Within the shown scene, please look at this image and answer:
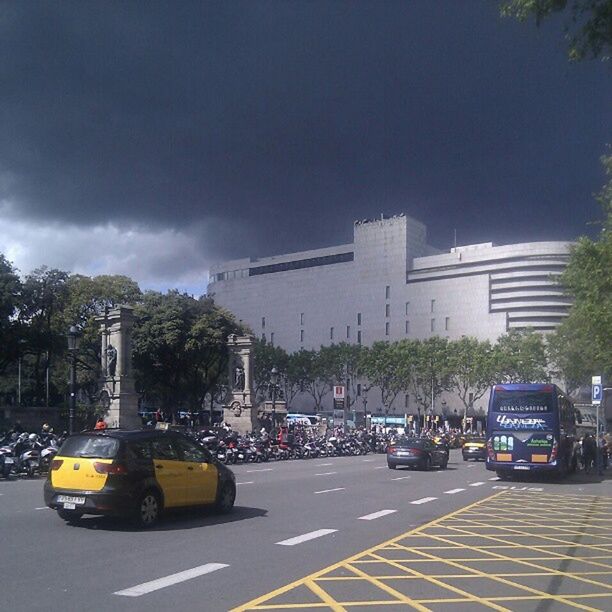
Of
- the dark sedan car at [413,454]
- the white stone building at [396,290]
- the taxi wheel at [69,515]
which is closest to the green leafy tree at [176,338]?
the dark sedan car at [413,454]

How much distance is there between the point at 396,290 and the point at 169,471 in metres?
100

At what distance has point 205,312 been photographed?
56031 millimetres

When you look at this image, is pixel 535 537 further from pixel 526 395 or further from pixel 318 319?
pixel 318 319

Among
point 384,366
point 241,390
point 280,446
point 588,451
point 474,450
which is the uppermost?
point 384,366

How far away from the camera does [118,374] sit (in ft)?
124

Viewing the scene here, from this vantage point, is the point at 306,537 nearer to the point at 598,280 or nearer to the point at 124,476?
the point at 124,476

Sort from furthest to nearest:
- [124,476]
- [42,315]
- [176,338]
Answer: [176,338], [42,315], [124,476]

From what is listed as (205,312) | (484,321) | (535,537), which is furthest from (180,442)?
(484,321)

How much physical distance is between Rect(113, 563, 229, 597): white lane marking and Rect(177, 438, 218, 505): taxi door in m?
3.93

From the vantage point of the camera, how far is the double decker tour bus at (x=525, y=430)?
26.5 m

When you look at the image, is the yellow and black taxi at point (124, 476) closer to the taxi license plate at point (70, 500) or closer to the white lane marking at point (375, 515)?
the taxi license plate at point (70, 500)

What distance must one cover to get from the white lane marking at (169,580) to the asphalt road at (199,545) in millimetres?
12

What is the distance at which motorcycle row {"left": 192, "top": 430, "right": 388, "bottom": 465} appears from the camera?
103 ft

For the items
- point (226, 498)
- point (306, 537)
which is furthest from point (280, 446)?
point (306, 537)
